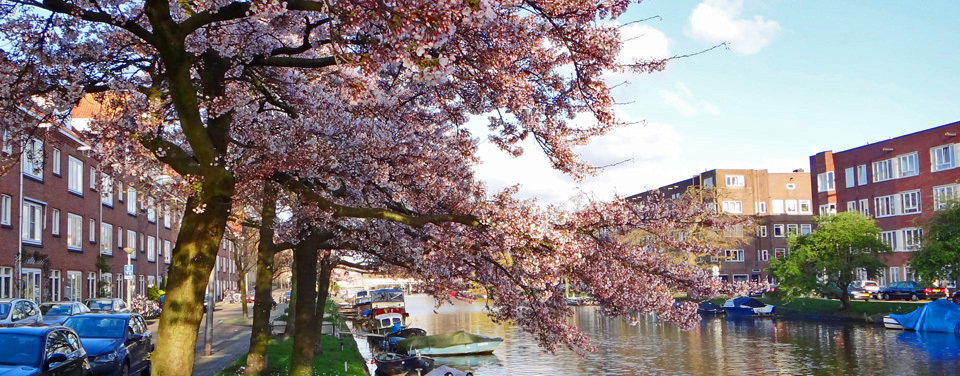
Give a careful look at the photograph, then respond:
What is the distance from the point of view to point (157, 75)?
1177cm

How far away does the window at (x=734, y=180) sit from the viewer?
103 meters

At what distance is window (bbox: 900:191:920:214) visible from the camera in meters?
66.3

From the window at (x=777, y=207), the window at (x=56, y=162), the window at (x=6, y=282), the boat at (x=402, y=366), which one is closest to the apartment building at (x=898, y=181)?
the window at (x=777, y=207)

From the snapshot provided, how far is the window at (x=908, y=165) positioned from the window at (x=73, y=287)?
57590 mm

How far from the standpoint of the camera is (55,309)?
98.9 feet

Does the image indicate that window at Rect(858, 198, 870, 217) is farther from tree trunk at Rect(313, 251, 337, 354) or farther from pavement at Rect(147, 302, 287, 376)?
tree trunk at Rect(313, 251, 337, 354)

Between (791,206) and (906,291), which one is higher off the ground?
(791,206)

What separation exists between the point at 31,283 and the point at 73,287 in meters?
6.19

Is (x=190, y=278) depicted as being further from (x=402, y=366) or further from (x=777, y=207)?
(x=777, y=207)

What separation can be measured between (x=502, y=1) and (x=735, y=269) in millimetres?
98383

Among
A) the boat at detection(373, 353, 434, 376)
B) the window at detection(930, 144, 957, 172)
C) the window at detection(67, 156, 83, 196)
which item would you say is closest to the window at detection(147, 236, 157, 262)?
the window at detection(67, 156, 83, 196)

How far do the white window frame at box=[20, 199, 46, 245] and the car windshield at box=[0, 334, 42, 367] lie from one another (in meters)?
27.2

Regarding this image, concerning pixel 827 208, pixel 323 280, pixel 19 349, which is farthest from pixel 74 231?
pixel 827 208

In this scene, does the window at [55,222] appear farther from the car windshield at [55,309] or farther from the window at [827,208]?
the window at [827,208]
